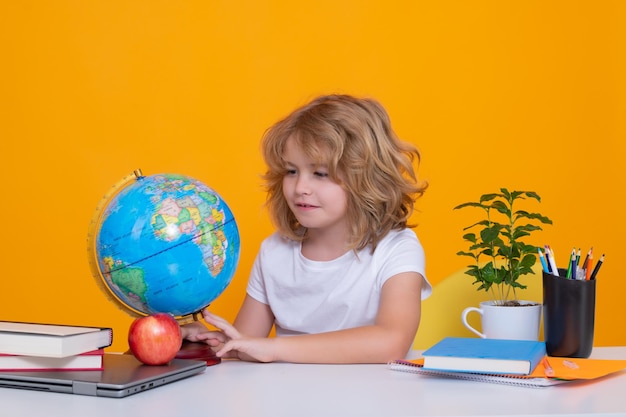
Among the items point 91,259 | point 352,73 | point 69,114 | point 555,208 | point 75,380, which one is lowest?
point 75,380

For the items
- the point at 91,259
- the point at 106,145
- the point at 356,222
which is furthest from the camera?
the point at 106,145

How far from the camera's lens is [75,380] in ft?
5.16

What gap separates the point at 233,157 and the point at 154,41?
23.7 inches

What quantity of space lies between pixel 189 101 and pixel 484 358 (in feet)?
7.38

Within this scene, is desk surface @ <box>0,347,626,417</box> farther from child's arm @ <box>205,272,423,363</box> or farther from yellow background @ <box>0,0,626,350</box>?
yellow background @ <box>0,0,626,350</box>

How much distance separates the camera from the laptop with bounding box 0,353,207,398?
1.55 m

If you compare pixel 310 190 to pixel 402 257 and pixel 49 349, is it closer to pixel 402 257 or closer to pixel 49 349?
pixel 402 257

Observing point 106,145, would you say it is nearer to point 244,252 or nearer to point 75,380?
point 244,252

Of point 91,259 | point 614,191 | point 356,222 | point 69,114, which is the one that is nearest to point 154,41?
point 69,114

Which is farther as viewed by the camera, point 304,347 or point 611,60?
point 611,60

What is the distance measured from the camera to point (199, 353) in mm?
1945

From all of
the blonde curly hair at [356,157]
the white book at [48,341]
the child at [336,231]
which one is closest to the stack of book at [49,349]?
the white book at [48,341]

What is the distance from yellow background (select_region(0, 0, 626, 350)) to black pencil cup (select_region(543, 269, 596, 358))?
5.70 feet

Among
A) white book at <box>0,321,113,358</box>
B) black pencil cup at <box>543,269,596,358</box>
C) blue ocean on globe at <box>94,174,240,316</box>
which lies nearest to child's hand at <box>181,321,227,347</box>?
blue ocean on globe at <box>94,174,240,316</box>
